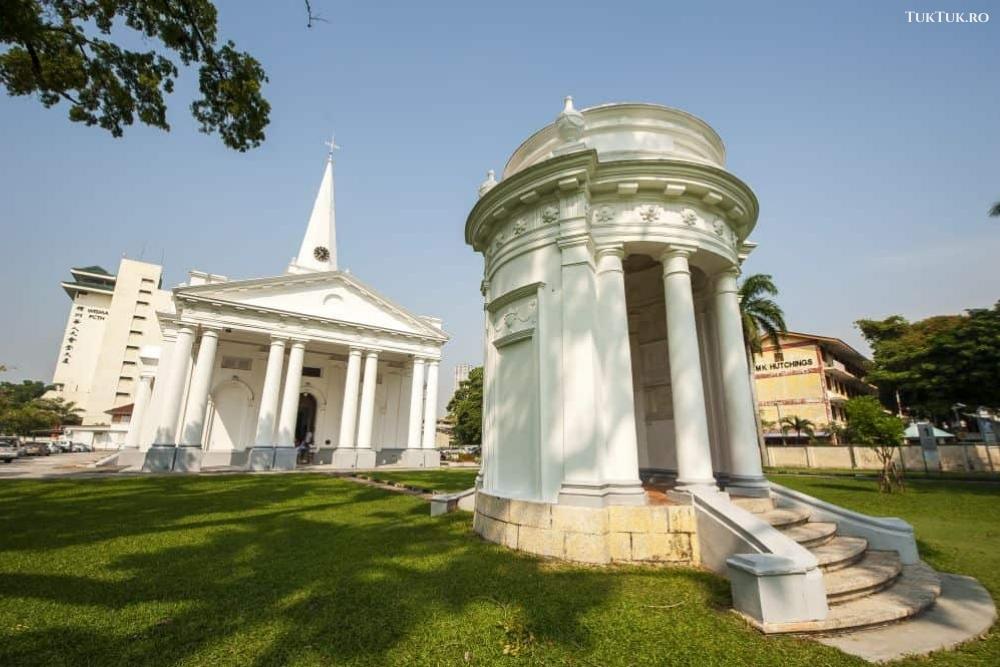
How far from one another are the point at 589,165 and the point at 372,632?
5911 millimetres

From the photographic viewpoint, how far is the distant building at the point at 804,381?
118ft

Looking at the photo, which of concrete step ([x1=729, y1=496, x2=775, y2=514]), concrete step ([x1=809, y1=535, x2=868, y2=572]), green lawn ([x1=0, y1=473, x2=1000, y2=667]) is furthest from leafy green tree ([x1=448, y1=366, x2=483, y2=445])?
concrete step ([x1=809, y1=535, x2=868, y2=572])

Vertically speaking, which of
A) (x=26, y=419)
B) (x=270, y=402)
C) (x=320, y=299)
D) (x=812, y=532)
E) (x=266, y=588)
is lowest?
(x=266, y=588)

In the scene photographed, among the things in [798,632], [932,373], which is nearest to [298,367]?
[798,632]

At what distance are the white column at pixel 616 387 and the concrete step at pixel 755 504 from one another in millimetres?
1657

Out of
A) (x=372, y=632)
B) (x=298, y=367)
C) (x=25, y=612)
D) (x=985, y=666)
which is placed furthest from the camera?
(x=298, y=367)

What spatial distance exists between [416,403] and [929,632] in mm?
26197

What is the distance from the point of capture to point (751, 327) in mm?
22875

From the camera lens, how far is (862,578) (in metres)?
4.25

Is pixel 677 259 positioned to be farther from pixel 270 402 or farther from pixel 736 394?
pixel 270 402

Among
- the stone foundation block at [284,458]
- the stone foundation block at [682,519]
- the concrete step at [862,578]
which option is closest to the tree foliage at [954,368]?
the concrete step at [862,578]

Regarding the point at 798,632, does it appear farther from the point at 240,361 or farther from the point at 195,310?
the point at 240,361

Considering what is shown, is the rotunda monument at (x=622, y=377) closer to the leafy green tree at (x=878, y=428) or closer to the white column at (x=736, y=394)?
the white column at (x=736, y=394)

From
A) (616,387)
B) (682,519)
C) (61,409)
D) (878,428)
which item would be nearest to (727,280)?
(616,387)
